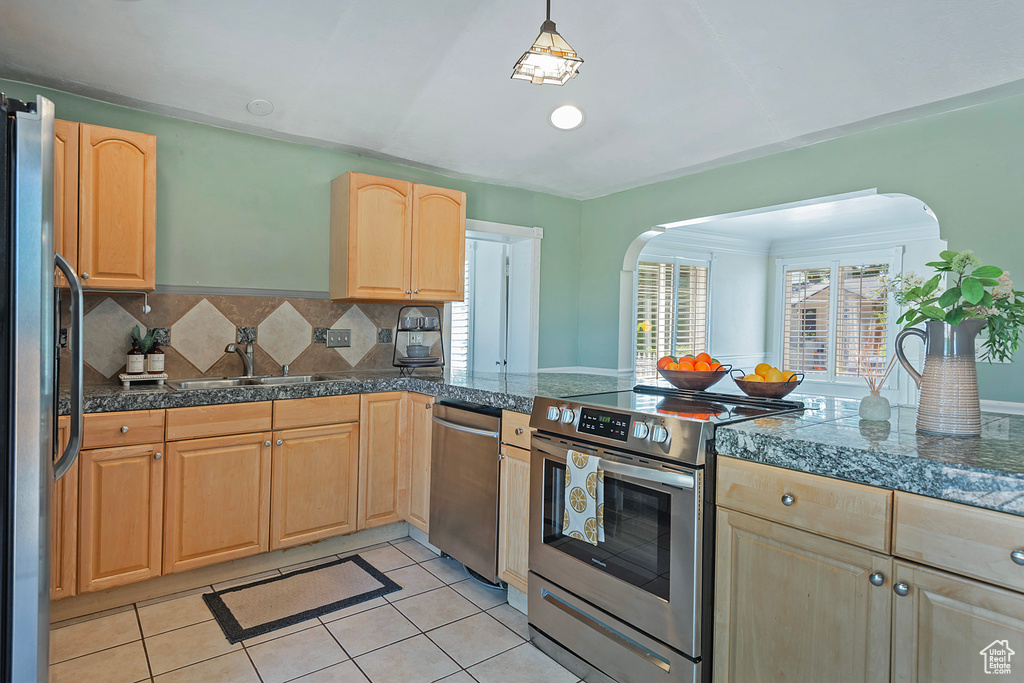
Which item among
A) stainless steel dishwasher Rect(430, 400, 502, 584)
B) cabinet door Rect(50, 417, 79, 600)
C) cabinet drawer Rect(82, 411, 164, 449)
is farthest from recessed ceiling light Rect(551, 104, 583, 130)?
cabinet door Rect(50, 417, 79, 600)

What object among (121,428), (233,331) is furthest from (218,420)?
(233,331)

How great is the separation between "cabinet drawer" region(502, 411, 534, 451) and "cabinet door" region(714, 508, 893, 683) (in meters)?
0.91

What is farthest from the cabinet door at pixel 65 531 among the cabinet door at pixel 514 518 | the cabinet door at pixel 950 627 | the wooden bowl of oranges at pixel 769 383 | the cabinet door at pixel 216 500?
the cabinet door at pixel 950 627

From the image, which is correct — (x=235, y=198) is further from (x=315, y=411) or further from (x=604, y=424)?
(x=604, y=424)

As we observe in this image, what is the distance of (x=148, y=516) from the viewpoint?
2516 mm

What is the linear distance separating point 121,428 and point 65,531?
44 cm

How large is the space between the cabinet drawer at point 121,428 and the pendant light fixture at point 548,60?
2116 mm

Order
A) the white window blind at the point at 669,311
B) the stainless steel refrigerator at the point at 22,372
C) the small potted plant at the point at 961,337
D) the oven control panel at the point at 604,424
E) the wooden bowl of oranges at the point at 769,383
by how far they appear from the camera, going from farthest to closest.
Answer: the white window blind at the point at 669,311 → the wooden bowl of oranges at the point at 769,383 → the oven control panel at the point at 604,424 → the small potted plant at the point at 961,337 → the stainless steel refrigerator at the point at 22,372

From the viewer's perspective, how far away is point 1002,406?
8.09ft

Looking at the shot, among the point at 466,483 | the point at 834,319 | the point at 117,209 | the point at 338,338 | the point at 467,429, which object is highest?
the point at 117,209

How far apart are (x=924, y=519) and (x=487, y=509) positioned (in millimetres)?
1724

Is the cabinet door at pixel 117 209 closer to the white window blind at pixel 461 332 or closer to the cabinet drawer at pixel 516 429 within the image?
the cabinet drawer at pixel 516 429

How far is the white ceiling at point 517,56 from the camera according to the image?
Result: 91.1 inches

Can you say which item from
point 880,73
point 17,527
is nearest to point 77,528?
point 17,527
